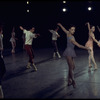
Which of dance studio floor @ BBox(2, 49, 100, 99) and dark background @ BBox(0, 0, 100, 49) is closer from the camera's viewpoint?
dance studio floor @ BBox(2, 49, 100, 99)

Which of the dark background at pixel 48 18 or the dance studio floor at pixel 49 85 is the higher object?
the dark background at pixel 48 18

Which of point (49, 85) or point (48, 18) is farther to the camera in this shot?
point (48, 18)

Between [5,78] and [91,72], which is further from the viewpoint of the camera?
[91,72]

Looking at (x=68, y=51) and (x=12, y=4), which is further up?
(x=12, y=4)

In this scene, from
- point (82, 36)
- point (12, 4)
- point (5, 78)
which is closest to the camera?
point (5, 78)

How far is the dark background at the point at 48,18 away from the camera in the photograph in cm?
2417

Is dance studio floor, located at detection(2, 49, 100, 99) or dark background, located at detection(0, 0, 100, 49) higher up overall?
dark background, located at detection(0, 0, 100, 49)

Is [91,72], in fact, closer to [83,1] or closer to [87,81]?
[87,81]

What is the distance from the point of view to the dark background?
79.3 feet

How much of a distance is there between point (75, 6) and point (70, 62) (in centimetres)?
1884

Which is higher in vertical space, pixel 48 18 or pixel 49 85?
pixel 48 18

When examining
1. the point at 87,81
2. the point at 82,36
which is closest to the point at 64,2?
the point at 82,36

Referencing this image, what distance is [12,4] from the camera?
76.1 ft

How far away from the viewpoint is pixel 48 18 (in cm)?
2531
